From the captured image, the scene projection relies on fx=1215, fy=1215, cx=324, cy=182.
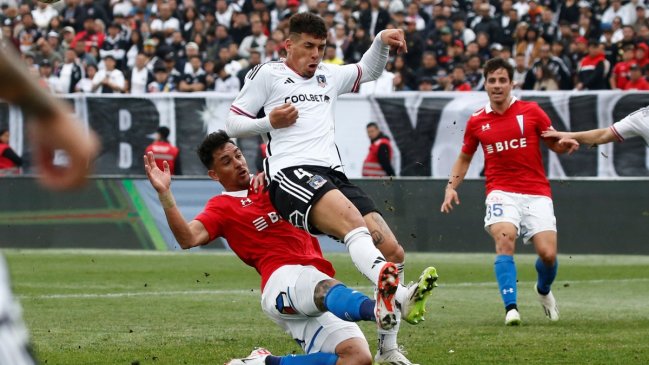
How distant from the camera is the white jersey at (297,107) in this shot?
8.45m

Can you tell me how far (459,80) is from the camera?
894 inches

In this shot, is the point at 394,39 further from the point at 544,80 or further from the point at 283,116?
the point at 544,80

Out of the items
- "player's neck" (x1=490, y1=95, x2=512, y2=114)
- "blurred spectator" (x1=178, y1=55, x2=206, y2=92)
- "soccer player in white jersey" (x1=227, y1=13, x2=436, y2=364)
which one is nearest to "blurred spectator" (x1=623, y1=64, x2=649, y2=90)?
"blurred spectator" (x1=178, y1=55, x2=206, y2=92)

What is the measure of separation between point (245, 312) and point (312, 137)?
13.8 ft

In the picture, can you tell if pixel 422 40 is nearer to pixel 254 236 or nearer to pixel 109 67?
pixel 109 67

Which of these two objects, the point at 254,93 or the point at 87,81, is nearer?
the point at 254,93

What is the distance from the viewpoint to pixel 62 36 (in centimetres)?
2870

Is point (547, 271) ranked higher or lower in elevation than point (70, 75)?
higher

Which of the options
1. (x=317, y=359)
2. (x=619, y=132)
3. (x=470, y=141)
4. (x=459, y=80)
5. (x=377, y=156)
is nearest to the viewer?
(x=317, y=359)

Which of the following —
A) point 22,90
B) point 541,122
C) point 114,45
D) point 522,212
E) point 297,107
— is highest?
point 22,90

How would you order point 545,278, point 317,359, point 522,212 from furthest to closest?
point 522,212 → point 545,278 → point 317,359

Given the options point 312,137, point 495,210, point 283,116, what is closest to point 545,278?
point 495,210

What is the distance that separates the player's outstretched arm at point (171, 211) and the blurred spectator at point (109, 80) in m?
18.5

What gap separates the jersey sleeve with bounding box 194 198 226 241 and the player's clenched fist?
0.76m
